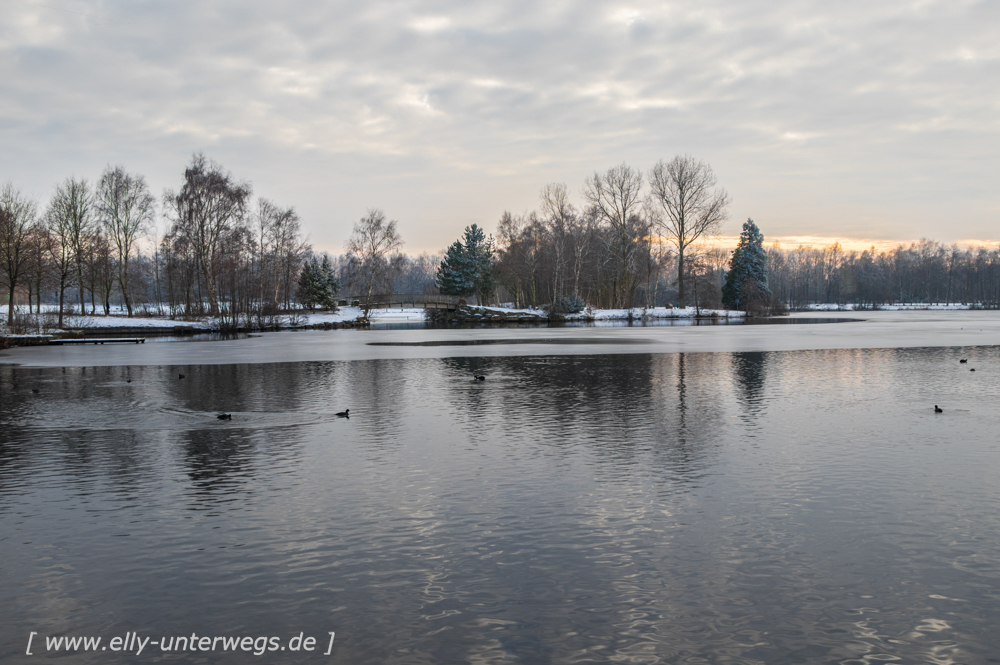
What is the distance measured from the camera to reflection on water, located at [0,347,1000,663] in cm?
575

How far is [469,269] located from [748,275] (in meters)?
40.0

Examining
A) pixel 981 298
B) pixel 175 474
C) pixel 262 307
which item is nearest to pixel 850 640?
pixel 175 474

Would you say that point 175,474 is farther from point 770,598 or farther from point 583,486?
point 770,598

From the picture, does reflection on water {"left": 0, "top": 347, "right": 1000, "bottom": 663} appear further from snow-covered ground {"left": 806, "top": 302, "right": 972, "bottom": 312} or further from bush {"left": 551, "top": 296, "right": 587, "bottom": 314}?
snow-covered ground {"left": 806, "top": 302, "right": 972, "bottom": 312}

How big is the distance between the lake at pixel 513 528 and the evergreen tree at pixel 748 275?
76920 millimetres

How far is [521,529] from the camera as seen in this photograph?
26.7ft

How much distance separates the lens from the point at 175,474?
36.2 feet

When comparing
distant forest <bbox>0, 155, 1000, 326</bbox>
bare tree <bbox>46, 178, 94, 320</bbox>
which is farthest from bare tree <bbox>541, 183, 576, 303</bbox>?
bare tree <bbox>46, 178, 94, 320</bbox>

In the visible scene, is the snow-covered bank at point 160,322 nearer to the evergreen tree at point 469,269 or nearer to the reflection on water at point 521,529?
the evergreen tree at point 469,269

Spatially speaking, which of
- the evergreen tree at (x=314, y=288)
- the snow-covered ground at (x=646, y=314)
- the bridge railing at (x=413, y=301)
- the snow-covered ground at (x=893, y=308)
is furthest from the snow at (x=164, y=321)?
the snow-covered ground at (x=893, y=308)

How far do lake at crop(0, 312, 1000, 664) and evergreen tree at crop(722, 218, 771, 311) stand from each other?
76920 mm

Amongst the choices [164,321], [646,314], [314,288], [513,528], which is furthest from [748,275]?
[513,528]

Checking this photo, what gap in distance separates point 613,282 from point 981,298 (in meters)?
125

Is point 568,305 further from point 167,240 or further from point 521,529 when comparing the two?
point 521,529
